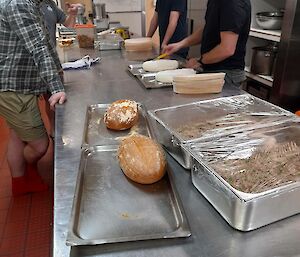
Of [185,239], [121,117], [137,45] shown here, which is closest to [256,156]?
[185,239]

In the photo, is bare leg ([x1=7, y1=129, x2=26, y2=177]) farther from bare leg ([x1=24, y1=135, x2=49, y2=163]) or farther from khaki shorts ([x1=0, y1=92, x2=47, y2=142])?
khaki shorts ([x1=0, y1=92, x2=47, y2=142])

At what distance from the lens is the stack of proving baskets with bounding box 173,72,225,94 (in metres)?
1.29

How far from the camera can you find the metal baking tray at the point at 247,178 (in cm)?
55

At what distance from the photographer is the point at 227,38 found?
143 cm

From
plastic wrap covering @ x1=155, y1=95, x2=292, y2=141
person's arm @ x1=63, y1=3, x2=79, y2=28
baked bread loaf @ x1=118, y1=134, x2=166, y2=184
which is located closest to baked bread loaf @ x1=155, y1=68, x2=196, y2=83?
plastic wrap covering @ x1=155, y1=95, x2=292, y2=141

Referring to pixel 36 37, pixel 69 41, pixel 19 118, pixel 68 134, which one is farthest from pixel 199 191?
pixel 69 41

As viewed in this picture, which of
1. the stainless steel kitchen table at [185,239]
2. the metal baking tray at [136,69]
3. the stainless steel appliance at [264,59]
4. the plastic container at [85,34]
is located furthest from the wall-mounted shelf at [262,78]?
the stainless steel kitchen table at [185,239]

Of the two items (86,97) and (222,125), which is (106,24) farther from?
(222,125)

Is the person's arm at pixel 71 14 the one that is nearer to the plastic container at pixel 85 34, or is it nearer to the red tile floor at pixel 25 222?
the plastic container at pixel 85 34

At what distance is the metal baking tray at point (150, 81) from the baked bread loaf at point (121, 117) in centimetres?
42

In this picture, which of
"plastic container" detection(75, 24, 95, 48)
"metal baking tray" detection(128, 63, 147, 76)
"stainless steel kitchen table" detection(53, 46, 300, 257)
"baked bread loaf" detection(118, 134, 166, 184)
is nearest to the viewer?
"stainless steel kitchen table" detection(53, 46, 300, 257)

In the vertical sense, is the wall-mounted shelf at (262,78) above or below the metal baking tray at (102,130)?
below

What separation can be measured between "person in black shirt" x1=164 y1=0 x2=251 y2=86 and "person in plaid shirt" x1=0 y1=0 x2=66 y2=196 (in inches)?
31.2

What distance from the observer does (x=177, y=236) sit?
0.56 meters
